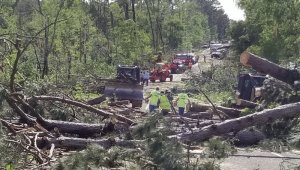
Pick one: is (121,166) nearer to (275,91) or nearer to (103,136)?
(103,136)

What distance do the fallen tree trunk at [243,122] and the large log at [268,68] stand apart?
2.77m

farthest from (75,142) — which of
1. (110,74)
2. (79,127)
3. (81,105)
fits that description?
(110,74)

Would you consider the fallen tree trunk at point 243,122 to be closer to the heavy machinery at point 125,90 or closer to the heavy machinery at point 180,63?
the heavy machinery at point 125,90

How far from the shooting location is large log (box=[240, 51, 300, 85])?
1494 centimetres

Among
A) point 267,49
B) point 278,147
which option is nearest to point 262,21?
point 267,49

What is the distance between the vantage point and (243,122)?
12016 millimetres

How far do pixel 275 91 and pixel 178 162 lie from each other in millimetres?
8520

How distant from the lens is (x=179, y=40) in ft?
213

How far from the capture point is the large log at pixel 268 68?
A: 588 inches

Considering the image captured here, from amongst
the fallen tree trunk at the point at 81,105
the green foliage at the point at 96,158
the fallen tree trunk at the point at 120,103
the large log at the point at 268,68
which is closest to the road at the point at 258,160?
the green foliage at the point at 96,158

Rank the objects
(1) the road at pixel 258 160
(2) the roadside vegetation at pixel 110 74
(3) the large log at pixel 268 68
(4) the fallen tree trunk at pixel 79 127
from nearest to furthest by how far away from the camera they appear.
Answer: (2) the roadside vegetation at pixel 110 74, (1) the road at pixel 258 160, (4) the fallen tree trunk at pixel 79 127, (3) the large log at pixel 268 68

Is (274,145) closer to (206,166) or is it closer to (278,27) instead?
(206,166)

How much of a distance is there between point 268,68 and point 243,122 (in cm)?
361

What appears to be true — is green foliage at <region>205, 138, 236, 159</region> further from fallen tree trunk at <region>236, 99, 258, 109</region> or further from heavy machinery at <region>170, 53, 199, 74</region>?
heavy machinery at <region>170, 53, 199, 74</region>
